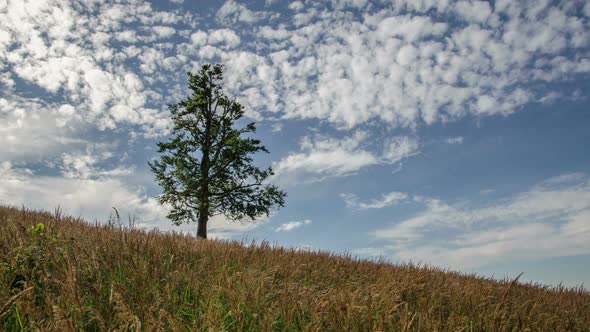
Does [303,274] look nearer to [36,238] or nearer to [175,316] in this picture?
[175,316]

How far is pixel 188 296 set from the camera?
4.55 meters

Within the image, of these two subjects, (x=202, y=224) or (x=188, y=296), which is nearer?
(x=188, y=296)

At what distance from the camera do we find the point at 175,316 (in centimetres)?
364

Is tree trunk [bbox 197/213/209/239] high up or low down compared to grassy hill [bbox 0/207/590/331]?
up

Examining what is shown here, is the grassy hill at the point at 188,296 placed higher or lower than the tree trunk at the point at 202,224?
lower

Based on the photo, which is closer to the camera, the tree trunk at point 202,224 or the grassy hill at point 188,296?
the grassy hill at point 188,296

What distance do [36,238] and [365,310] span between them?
4024mm

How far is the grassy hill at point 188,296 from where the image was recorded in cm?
333

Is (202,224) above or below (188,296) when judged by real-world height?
above

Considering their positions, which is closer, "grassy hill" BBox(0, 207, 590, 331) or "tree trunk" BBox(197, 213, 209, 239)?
"grassy hill" BBox(0, 207, 590, 331)

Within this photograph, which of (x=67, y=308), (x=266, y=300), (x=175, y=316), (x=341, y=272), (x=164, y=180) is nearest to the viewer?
(x=67, y=308)

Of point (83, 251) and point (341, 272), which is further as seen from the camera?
point (341, 272)

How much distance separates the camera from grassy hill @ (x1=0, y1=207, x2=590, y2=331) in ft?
10.9

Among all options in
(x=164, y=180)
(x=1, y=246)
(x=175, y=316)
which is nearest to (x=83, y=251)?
(x=1, y=246)
